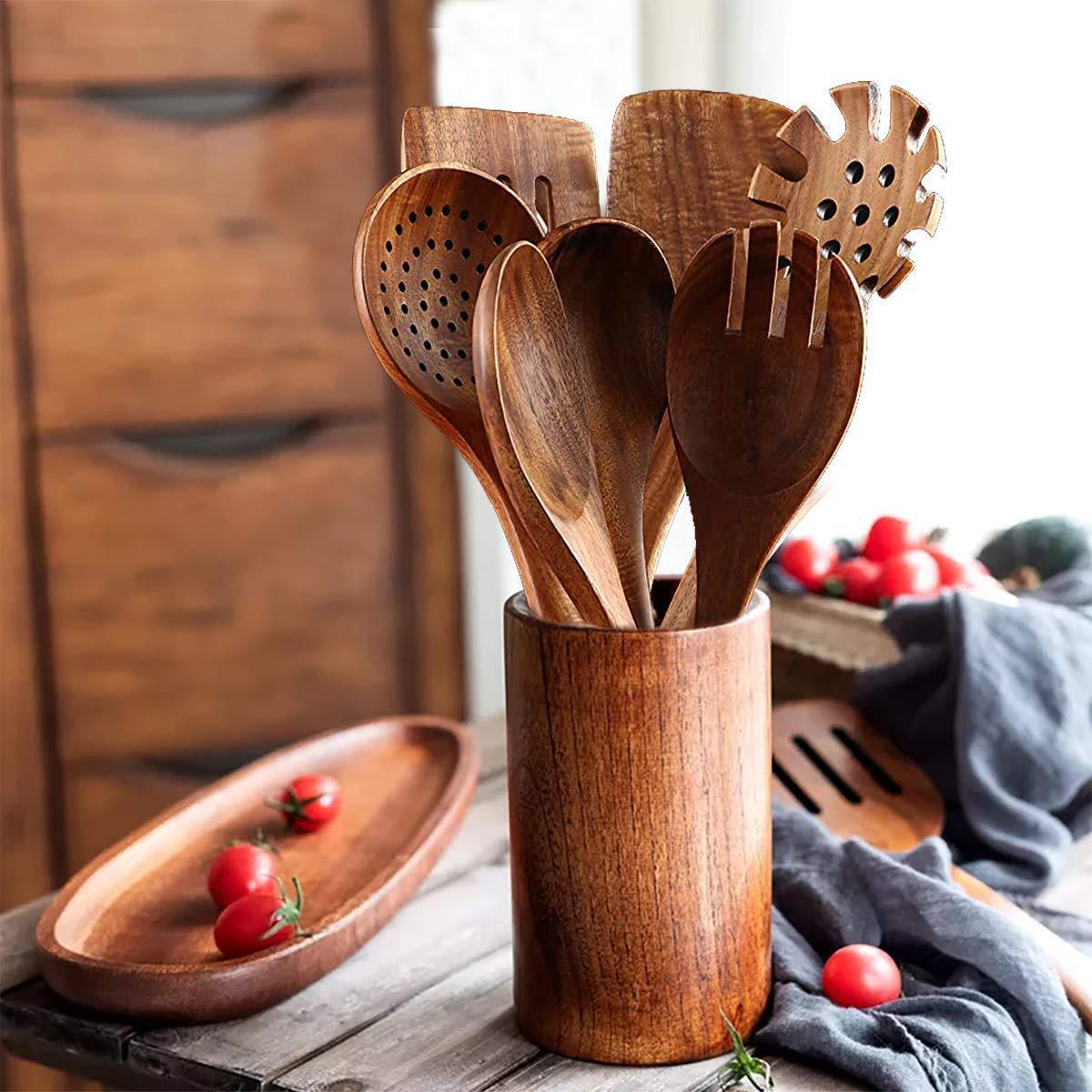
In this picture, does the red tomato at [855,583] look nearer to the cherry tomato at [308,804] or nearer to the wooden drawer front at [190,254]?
the cherry tomato at [308,804]

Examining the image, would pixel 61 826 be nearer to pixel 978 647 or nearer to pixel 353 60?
pixel 353 60

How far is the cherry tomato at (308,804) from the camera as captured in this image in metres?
1.03

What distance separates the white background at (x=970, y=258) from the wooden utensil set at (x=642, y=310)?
0.84 metres

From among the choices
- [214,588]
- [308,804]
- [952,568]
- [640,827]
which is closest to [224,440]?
[214,588]

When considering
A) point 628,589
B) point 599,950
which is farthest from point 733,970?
point 628,589

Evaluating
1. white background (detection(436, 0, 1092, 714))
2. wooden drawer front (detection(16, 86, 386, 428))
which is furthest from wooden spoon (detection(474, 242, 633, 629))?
wooden drawer front (detection(16, 86, 386, 428))

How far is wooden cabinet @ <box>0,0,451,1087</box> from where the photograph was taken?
2.11 metres

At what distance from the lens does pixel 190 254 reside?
2160 millimetres

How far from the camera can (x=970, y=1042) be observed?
0.78 metres

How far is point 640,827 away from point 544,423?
0.65 feet

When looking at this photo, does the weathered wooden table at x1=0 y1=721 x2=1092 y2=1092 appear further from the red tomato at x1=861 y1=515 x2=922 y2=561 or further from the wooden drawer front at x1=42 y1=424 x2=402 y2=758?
the wooden drawer front at x1=42 y1=424 x2=402 y2=758

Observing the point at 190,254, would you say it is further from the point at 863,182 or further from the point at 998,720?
the point at 863,182

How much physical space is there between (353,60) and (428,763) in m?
1.34

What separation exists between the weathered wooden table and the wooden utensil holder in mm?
28
